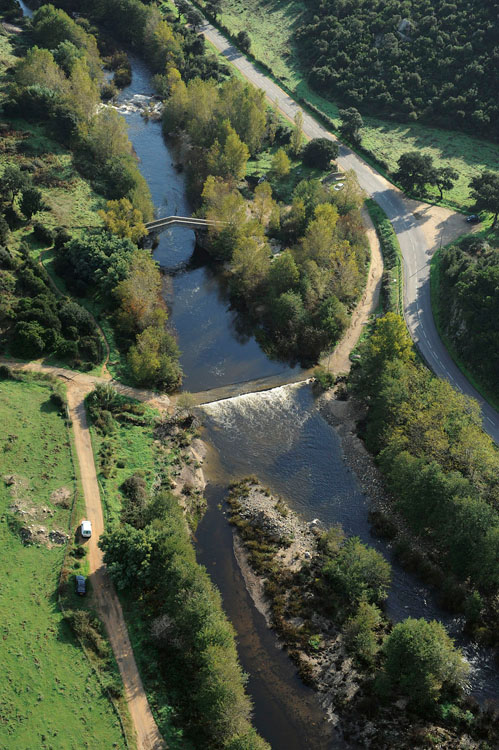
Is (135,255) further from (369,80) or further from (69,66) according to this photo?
(369,80)

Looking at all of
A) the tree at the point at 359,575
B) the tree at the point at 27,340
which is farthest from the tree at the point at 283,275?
the tree at the point at 359,575

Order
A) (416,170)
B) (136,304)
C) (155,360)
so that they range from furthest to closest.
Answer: (416,170) → (136,304) → (155,360)

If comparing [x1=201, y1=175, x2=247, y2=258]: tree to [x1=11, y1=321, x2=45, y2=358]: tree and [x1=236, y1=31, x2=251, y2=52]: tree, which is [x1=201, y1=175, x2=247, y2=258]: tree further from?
[x1=236, y1=31, x2=251, y2=52]: tree

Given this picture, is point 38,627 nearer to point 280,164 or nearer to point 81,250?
point 81,250

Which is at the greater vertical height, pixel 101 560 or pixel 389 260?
pixel 389 260

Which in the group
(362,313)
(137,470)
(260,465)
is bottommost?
(137,470)

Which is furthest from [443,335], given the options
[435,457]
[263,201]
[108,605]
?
[108,605]

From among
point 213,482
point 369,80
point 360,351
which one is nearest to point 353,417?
point 360,351

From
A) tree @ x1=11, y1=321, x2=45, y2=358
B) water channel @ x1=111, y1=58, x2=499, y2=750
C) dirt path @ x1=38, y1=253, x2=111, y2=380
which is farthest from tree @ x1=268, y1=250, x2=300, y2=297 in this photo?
tree @ x1=11, y1=321, x2=45, y2=358
